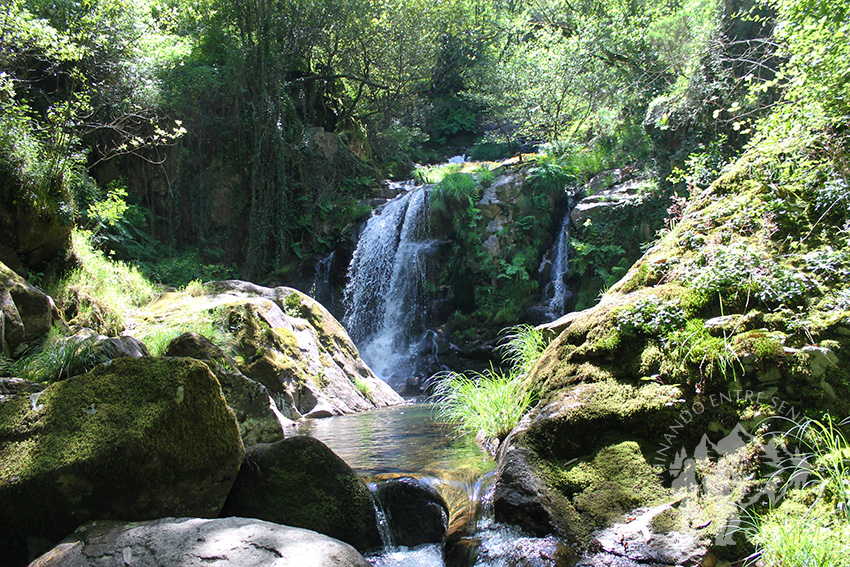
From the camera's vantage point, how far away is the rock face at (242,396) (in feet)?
18.6

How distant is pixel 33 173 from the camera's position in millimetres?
6547

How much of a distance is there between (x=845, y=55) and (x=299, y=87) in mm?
18308

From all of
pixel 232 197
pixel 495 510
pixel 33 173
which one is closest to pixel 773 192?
pixel 495 510

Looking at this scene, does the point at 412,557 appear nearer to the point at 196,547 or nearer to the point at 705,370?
the point at 196,547

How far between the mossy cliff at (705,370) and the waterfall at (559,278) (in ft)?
28.7

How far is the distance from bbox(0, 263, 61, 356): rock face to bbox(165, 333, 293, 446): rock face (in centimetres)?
130

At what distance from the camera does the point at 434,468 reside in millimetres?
4191

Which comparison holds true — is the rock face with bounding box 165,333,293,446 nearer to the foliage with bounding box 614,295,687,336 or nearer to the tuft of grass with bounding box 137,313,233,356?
the tuft of grass with bounding box 137,313,233,356

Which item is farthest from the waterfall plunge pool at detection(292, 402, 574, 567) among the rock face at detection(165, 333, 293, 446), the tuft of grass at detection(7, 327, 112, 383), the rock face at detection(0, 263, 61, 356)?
the rock face at detection(0, 263, 61, 356)

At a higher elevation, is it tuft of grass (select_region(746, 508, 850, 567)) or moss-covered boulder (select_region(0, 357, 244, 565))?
moss-covered boulder (select_region(0, 357, 244, 565))

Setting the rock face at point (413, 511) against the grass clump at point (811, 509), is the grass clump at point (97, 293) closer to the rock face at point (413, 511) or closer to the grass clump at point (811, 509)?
the rock face at point (413, 511)

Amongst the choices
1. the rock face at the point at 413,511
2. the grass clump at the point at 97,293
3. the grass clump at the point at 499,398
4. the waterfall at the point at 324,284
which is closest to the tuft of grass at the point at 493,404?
the grass clump at the point at 499,398

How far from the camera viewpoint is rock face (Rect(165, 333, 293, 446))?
5.68 meters

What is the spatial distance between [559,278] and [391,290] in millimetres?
4831
